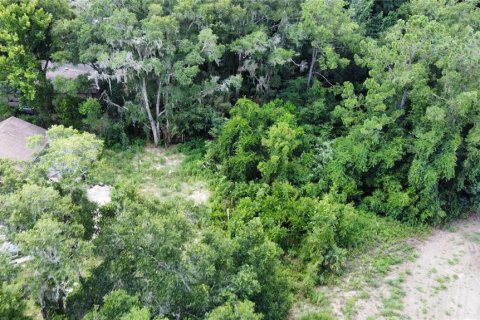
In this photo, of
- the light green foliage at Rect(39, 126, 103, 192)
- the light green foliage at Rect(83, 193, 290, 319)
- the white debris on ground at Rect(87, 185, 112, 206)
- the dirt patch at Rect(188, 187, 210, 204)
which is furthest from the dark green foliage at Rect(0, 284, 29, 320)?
the dirt patch at Rect(188, 187, 210, 204)

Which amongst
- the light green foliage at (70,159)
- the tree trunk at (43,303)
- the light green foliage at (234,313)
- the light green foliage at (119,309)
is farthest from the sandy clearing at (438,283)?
the light green foliage at (70,159)

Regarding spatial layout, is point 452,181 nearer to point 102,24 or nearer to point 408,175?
point 408,175

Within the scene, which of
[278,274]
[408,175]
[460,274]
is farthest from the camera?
[408,175]

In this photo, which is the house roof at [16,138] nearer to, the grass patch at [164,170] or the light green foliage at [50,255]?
the grass patch at [164,170]

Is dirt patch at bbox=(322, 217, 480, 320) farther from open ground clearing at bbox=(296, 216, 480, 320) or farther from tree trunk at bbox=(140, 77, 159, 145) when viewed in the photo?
tree trunk at bbox=(140, 77, 159, 145)

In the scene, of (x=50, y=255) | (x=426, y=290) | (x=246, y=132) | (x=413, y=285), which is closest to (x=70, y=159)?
(x=50, y=255)

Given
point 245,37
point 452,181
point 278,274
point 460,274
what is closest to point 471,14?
point 452,181
